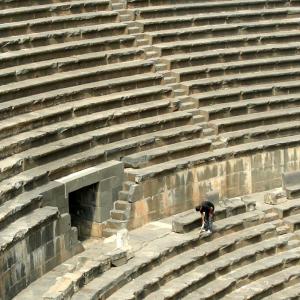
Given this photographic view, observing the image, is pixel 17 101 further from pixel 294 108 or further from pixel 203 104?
pixel 294 108

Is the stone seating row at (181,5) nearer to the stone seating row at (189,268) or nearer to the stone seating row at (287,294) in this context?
the stone seating row at (189,268)

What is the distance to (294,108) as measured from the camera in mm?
29688

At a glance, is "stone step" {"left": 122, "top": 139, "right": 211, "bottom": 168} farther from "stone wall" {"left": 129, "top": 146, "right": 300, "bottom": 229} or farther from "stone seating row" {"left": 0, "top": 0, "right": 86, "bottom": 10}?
"stone seating row" {"left": 0, "top": 0, "right": 86, "bottom": 10}

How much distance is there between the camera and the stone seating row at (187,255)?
21.4m

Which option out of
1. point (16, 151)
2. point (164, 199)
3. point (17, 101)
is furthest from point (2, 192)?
point (164, 199)

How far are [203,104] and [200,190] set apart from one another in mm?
2902

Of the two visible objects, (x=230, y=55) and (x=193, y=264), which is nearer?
(x=193, y=264)

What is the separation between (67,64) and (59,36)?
108cm

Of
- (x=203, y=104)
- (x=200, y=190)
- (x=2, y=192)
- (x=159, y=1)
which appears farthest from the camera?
(x=159, y=1)

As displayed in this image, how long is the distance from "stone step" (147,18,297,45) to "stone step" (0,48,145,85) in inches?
48.1

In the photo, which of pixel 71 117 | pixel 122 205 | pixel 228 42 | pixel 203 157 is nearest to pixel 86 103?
pixel 71 117

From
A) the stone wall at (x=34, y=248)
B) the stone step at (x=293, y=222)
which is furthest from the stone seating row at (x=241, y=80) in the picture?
the stone wall at (x=34, y=248)

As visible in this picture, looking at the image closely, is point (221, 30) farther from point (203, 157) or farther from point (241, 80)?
point (203, 157)

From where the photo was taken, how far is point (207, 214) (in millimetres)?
24312
